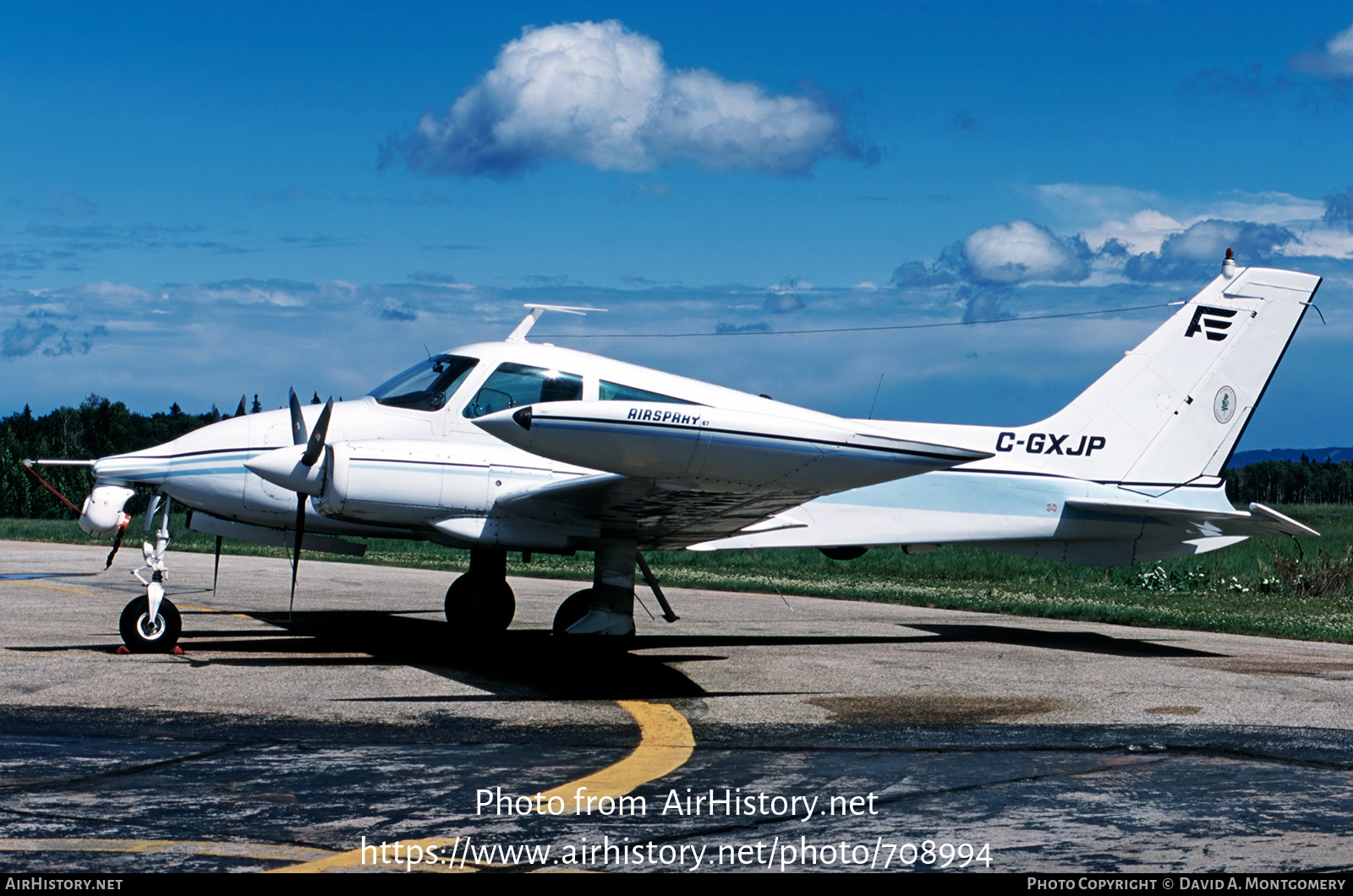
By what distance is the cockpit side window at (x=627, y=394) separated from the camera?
10.5 meters

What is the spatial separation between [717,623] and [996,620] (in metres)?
4.29

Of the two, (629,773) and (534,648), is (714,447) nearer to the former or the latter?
(629,773)

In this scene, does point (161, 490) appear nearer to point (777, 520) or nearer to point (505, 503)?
point (505, 503)

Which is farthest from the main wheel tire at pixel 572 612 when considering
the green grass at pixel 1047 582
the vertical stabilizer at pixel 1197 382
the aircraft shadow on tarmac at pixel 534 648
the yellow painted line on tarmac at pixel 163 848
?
the green grass at pixel 1047 582

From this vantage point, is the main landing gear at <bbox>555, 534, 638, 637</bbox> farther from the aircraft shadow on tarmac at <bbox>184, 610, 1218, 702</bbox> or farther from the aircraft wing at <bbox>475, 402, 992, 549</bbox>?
the aircraft wing at <bbox>475, 402, 992, 549</bbox>

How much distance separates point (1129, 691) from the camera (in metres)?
9.53

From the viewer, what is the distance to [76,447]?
63.6 m

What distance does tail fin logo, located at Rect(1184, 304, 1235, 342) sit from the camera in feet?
45.0

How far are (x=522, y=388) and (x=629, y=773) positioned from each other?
17.7ft

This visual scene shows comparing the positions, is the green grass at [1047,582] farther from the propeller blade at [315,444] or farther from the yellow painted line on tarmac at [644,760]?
the propeller blade at [315,444]

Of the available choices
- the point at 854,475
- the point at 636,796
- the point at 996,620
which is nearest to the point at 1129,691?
the point at 854,475

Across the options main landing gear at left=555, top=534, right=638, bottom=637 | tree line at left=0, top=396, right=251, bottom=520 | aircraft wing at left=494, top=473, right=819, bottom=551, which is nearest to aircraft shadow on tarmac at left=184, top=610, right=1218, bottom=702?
main landing gear at left=555, top=534, right=638, bottom=637

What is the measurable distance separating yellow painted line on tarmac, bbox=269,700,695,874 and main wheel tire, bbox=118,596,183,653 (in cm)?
445

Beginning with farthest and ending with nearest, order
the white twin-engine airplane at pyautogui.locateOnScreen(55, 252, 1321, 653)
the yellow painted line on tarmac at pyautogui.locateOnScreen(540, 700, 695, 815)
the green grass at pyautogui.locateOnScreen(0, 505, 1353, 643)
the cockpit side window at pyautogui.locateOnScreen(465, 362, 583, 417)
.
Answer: the green grass at pyautogui.locateOnScreen(0, 505, 1353, 643) → the cockpit side window at pyautogui.locateOnScreen(465, 362, 583, 417) → the white twin-engine airplane at pyautogui.locateOnScreen(55, 252, 1321, 653) → the yellow painted line on tarmac at pyautogui.locateOnScreen(540, 700, 695, 815)
